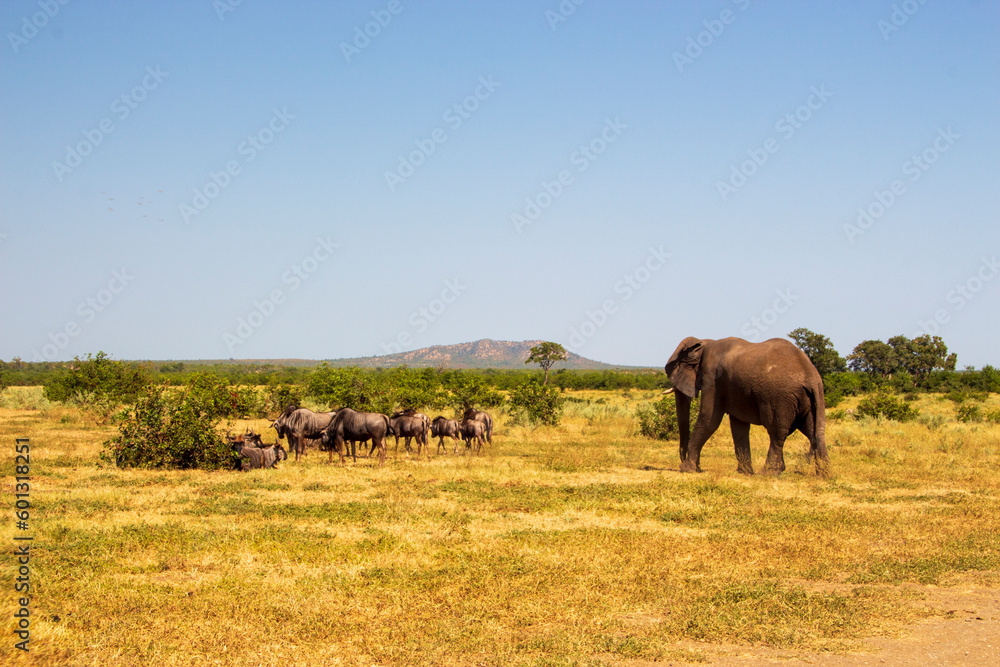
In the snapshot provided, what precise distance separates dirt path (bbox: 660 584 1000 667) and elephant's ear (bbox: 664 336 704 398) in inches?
447

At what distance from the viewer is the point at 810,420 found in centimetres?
1691

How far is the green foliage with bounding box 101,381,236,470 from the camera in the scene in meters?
18.4

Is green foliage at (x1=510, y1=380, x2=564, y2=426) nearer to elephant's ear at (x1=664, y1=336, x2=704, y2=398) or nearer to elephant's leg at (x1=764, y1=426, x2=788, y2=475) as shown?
elephant's ear at (x1=664, y1=336, x2=704, y2=398)

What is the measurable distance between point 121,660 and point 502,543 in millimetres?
5265

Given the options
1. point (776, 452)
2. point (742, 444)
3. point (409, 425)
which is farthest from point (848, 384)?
point (409, 425)

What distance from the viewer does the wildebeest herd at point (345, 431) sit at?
18922mm

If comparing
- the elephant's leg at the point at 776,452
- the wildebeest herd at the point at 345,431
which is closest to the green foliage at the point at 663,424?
the wildebeest herd at the point at 345,431

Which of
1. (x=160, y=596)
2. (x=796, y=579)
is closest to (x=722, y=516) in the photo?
(x=796, y=579)

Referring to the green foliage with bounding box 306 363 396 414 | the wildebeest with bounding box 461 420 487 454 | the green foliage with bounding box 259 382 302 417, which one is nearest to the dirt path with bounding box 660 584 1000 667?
the wildebeest with bounding box 461 420 487 454

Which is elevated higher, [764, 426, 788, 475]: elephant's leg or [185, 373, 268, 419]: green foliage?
[185, 373, 268, 419]: green foliage

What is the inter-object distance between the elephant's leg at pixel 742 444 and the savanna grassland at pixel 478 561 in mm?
1198

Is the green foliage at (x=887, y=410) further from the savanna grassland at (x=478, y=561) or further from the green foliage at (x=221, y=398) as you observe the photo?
the green foliage at (x=221, y=398)

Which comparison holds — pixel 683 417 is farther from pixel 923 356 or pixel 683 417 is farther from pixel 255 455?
pixel 923 356

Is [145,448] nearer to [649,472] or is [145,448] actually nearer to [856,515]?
[649,472]
